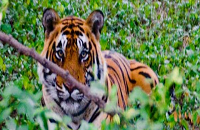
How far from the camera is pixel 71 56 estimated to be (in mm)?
3727

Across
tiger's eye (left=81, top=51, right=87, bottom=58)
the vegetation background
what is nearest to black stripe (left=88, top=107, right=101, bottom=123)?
tiger's eye (left=81, top=51, right=87, bottom=58)

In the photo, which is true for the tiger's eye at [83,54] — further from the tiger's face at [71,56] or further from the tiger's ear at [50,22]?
the tiger's ear at [50,22]

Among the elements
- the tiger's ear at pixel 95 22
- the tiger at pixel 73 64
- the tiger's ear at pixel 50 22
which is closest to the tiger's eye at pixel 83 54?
the tiger at pixel 73 64

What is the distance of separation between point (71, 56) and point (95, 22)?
0.38 metres

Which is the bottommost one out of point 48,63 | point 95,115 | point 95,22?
point 95,115

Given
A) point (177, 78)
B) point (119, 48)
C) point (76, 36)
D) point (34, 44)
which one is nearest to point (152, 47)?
point (119, 48)

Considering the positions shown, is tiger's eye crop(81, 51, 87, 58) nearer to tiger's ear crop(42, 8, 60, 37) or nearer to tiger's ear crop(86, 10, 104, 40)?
tiger's ear crop(86, 10, 104, 40)

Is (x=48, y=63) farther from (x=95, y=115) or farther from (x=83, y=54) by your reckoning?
(x=95, y=115)

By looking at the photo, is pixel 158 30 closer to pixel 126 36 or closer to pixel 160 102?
pixel 126 36

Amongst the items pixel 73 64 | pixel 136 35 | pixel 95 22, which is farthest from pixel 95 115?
pixel 136 35

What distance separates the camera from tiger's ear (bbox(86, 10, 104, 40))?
395cm

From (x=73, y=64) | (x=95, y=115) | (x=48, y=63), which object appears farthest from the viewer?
(x=95, y=115)

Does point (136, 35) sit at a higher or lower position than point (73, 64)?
higher

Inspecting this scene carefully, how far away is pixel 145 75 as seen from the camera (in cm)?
493
